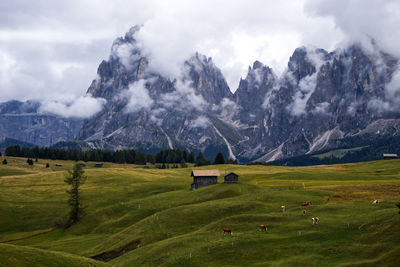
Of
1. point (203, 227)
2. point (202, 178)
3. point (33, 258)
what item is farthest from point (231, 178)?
point (33, 258)

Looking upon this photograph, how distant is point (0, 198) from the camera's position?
123750 mm

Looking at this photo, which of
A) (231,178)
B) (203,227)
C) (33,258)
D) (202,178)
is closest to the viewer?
(33,258)

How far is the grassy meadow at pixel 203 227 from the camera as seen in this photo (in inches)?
1902

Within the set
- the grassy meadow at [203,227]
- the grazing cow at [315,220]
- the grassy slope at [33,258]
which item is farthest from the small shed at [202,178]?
the grassy slope at [33,258]

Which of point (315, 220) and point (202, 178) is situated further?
point (202, 178)

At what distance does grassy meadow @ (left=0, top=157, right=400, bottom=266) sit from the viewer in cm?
4831

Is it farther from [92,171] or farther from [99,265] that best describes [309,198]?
[92,171]

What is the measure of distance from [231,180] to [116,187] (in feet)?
147

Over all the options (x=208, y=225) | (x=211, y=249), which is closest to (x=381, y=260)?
(x=211, y=249)

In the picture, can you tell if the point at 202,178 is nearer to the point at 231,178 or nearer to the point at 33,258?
the point at 231,178

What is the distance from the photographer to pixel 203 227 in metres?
71.3

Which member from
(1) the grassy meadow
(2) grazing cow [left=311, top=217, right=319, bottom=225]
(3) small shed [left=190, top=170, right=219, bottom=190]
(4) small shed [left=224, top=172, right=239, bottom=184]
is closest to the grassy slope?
(1) the grassy meadow

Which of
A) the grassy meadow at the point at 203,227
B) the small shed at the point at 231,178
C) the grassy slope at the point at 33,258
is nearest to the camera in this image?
the grassy slope at the point at 33,258

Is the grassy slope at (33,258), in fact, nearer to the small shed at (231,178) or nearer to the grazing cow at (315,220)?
the grazing cow at (315,220)
